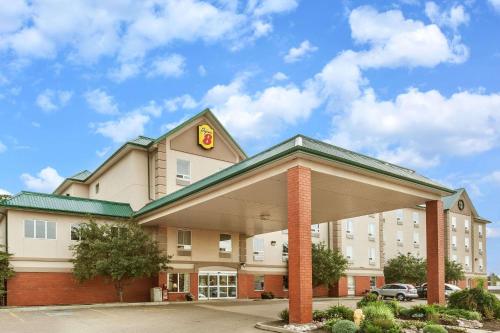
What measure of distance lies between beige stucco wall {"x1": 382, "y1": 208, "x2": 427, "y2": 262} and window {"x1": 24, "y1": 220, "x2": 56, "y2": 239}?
117ft

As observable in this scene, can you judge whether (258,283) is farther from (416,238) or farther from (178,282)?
(416,238)

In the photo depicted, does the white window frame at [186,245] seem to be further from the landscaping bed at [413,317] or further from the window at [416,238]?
the window at [416,238]

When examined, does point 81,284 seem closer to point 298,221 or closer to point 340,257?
point 298,221

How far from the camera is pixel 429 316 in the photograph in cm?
2020

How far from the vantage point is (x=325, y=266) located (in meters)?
42.6

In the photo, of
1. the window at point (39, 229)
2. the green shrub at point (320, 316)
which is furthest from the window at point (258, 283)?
the green shrub at point (320, 316)

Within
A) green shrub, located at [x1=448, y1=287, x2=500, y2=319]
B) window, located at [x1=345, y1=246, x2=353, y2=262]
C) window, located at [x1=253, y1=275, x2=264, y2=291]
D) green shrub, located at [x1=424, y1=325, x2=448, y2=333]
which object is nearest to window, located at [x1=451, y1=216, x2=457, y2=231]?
window, located at [x1=345, y1=246, x2=353, y2=262]

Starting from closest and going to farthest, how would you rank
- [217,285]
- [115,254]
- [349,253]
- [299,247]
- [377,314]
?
[377,314], [299,247], [115,254], [217,285], [349,253]

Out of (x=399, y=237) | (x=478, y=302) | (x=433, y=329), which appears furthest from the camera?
(x=399, y=237)

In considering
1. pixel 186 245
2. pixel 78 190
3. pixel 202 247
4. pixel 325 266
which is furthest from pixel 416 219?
pixel 78 190

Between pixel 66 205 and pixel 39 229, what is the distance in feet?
7.47

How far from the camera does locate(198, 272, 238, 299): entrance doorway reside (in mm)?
35812

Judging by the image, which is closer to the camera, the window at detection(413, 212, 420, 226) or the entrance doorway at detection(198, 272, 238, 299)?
the entrance doorway at detection(198, 272, 238, 299)

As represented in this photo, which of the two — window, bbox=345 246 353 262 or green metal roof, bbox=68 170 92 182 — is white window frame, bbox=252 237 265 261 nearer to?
window, bbox=345 246 353 262
